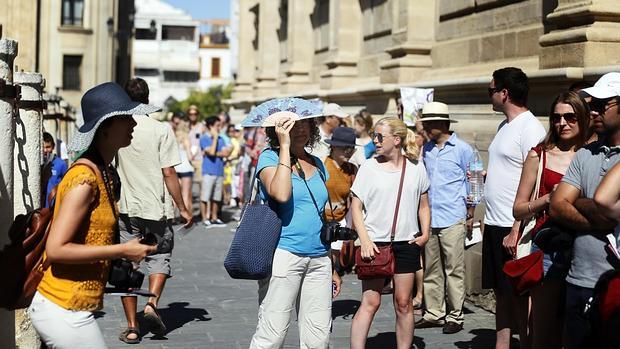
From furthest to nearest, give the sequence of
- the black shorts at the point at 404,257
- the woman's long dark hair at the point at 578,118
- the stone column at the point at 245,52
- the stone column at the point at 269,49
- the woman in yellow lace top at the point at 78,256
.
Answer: the stone column at the point at 245,52, the stone column at the point at 269,49, the black shorts at the point at 404,257, the woman's long dark hair at the point at 578,118, the woman in yellow lace top at the point at 78,256

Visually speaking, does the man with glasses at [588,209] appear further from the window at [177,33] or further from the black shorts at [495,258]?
the window at [177,33]

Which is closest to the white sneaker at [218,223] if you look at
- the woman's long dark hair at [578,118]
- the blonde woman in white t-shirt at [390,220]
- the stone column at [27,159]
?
the stone column at [27,159]

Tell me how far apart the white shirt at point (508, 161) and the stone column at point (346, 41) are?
13.9 meters

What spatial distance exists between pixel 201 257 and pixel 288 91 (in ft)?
43.0

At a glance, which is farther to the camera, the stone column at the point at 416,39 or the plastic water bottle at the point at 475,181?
the stone column at the point at 416,39

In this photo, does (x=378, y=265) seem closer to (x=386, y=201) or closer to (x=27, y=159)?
(x=386, y=201)

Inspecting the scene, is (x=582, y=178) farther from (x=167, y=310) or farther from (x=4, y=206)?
(x=167, y=310)

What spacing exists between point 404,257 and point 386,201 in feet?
1.43

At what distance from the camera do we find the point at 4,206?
6.33 metres

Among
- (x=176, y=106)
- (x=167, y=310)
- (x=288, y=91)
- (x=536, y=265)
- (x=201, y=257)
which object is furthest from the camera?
(x=176, y=106)

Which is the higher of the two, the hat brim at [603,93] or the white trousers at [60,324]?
the hat brim at [603,93]

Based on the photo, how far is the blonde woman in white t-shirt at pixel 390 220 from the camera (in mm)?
7590

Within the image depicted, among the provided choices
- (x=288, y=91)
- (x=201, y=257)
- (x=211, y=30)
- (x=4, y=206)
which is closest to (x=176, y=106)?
(x=211, y=30)

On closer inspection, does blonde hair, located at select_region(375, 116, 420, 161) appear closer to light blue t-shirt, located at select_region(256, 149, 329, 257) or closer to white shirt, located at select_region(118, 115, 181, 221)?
light blue t-shirt, located at select_region(256, 149, 329, 257)
